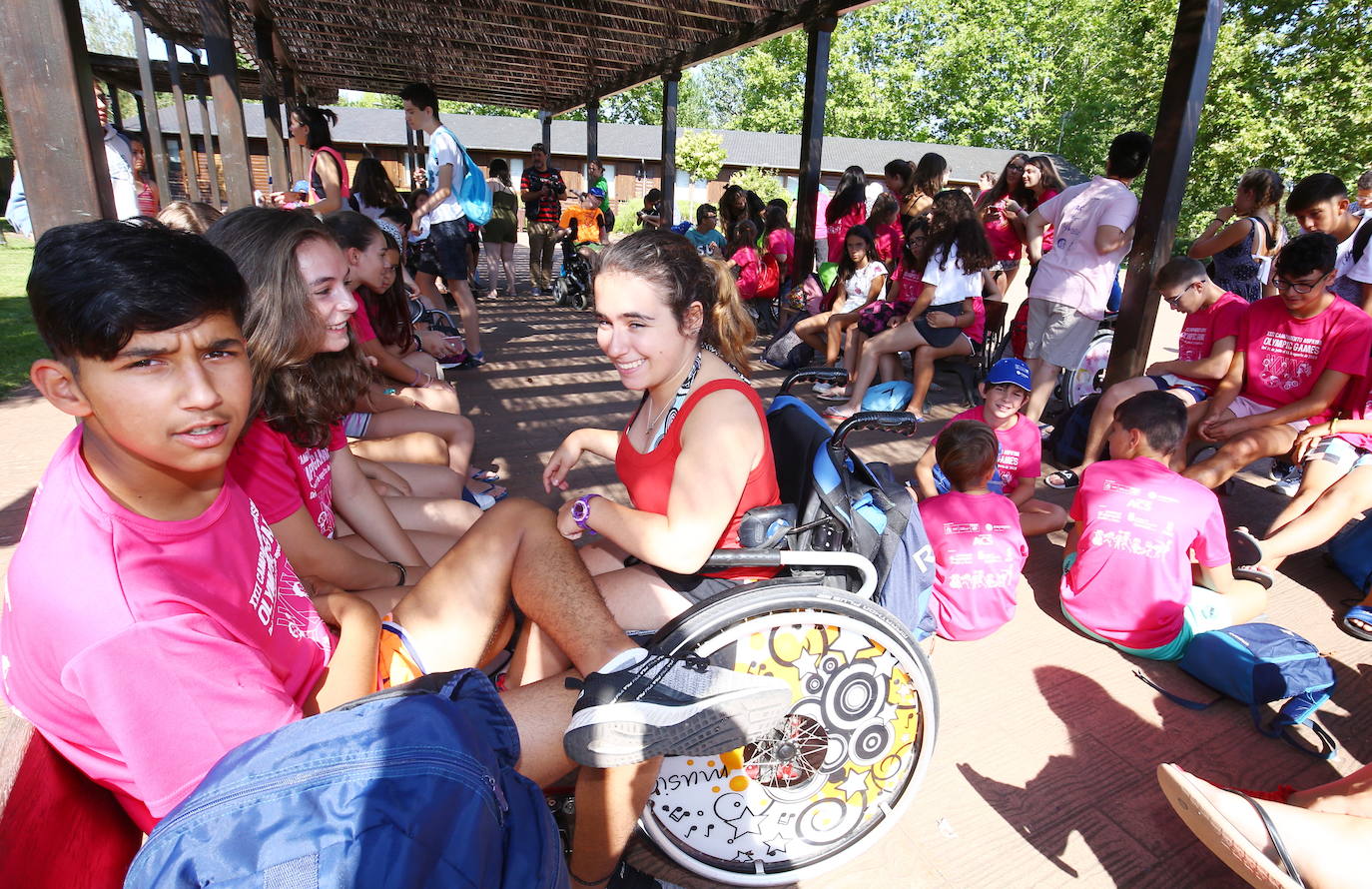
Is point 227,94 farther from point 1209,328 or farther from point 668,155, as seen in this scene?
point 1209,328

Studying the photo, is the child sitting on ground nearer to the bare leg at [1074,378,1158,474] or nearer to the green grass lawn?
the bare leg at [1074,378,1158,474]

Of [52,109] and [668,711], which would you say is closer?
[668,711]

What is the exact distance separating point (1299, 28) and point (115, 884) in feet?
101

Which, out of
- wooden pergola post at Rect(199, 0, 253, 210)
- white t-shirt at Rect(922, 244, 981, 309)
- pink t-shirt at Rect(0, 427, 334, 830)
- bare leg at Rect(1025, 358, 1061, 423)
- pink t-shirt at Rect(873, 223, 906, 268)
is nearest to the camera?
pink t-shirt at Rect(0, 427, 334, 830)

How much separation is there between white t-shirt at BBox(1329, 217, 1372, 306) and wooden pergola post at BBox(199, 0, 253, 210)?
765 cm

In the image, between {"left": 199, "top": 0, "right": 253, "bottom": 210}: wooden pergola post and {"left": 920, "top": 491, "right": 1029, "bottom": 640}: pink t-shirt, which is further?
{"left": 199, "top": 0, "right": 253, "bottom": 210}: wooden pergola post

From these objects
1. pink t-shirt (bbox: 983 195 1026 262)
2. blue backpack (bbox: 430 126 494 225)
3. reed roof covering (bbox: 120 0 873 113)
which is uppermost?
reed roof covering (bbox: 120 0 873 113)

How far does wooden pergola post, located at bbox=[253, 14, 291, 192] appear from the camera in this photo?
317 inches

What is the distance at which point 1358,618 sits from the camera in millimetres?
2811

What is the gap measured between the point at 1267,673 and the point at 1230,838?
1.10 m

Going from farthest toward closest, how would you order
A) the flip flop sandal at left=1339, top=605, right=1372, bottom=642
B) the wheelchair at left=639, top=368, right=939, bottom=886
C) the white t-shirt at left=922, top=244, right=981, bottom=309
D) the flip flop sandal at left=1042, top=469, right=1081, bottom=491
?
the white t-shirt at left=922, top=244, right=981, bottom=309 < the flip flop sandal at left=1042, top=469, right=1081, bottom=491 < the flip flop sandal at left=1339, top=605, right=1372, bottom=642 < the wheelchair at left=639, top=368, right=939, bottom=886

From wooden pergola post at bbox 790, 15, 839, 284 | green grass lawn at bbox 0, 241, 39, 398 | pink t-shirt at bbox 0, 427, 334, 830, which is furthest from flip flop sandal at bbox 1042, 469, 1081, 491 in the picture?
green grass lawn at bbox 0, 241, 39, 398

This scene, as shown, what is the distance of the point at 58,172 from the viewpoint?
210cm

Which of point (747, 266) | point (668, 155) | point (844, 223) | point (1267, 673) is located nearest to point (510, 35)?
point (668, 155)
